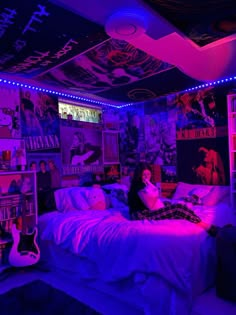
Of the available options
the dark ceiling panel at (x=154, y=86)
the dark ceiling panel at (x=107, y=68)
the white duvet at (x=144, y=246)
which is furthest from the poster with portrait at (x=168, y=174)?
the dark ceiling panel at (x=107, y=68)

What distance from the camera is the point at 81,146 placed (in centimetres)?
461

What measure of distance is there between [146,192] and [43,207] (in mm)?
1611

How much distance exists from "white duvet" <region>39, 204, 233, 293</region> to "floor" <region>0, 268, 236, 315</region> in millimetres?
153

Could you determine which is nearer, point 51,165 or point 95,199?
point 95,199

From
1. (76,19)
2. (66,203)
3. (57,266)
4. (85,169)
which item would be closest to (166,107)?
(85,169)

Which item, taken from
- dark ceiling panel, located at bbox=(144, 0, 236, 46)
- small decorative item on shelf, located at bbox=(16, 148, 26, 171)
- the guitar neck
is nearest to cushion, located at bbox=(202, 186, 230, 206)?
dark ceiling panel, located at bbox=(144, 0, 236, 46)

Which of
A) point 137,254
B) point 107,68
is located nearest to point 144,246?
point 137,254

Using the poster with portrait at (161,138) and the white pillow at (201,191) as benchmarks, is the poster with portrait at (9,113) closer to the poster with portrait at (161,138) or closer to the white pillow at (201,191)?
the poster with portrait at (161,138)

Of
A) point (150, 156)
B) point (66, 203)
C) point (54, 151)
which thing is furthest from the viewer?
point (150, 156)

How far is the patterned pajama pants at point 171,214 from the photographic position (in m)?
2.76

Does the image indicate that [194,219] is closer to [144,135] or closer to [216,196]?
[216,196]

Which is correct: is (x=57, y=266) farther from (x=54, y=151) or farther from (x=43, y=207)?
(x=54, y=151)

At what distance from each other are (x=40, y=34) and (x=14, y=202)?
7.11ft

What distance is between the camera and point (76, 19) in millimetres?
2127
